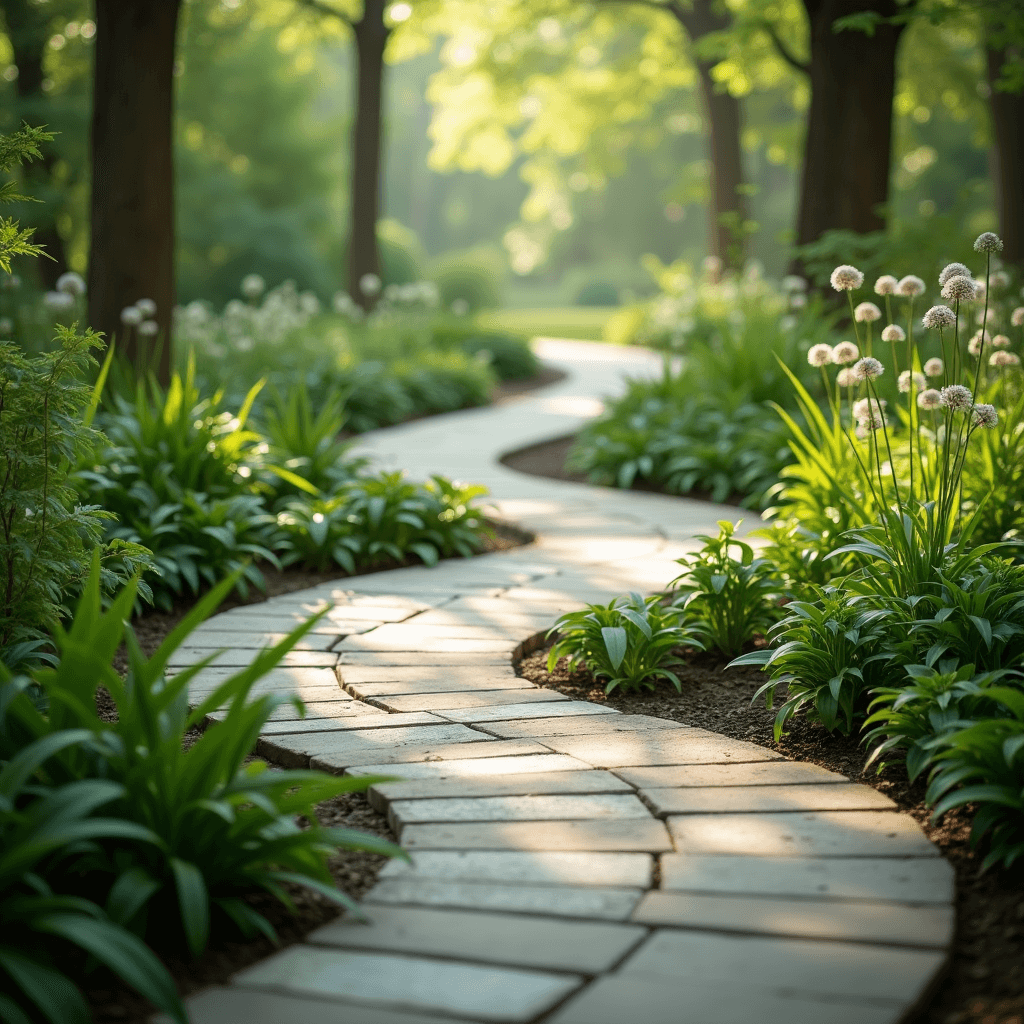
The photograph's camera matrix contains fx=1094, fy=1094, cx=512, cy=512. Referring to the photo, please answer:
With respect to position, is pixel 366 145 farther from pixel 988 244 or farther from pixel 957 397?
pixel 957 397

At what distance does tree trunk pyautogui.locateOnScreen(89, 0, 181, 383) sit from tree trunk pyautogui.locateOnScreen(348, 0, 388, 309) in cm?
726

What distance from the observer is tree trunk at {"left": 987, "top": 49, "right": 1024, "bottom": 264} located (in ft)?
41.8

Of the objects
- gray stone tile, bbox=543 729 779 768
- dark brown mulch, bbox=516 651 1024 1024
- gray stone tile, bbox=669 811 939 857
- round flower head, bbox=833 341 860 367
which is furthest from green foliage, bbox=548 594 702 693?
round flower head, bbox=833 341 860 367

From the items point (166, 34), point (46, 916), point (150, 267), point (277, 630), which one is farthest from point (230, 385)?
point (46, 916)

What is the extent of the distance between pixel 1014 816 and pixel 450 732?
130cm

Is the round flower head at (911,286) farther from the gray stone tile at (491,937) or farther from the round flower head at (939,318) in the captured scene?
the gray stone tile at (491,937)

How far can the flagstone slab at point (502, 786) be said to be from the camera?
236 centimetres

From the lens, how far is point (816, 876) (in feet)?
6.57

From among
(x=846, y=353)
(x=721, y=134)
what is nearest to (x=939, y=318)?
(x=846, y=353)

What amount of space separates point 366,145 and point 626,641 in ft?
39.2

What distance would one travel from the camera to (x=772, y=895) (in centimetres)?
193

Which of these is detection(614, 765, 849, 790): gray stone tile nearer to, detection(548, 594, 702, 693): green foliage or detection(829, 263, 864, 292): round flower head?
detection(548, 594, 702, 693): green foliage

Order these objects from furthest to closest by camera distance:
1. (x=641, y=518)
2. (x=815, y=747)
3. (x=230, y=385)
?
(x=230, y=385), (x=641, y=518), (x=815, y=747)

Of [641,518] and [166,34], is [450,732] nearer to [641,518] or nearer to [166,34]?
[641,518]
